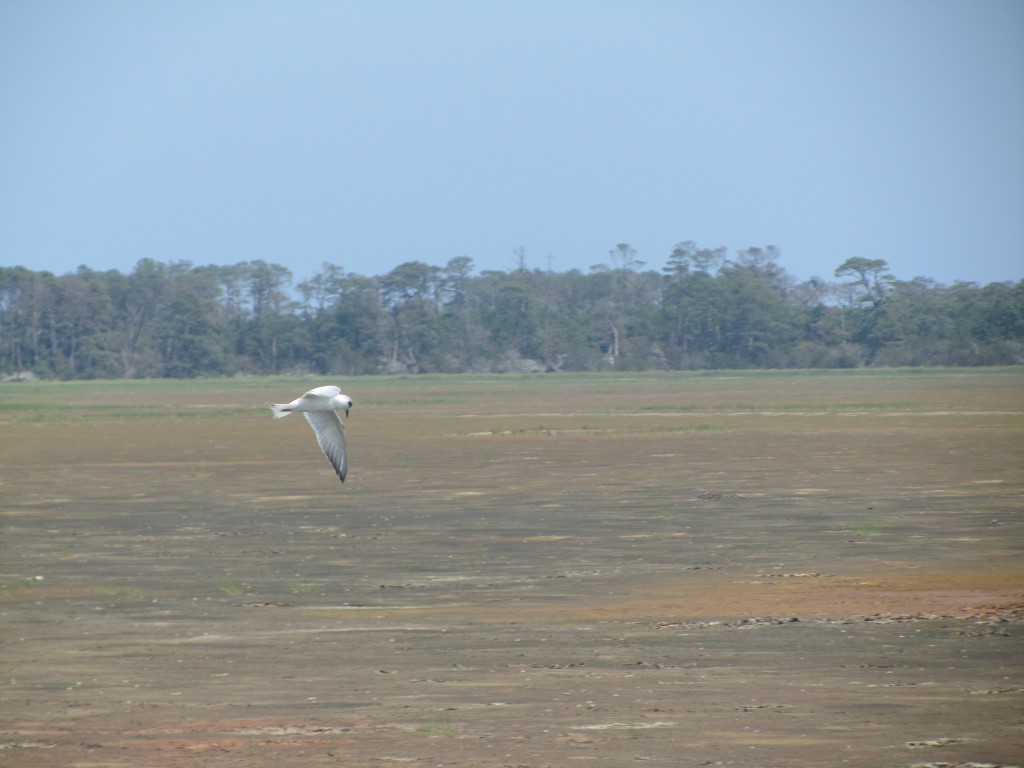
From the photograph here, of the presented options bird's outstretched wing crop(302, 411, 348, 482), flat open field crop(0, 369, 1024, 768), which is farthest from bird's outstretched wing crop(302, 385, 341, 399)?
flat open field crop(0, 369, 1024, 768)

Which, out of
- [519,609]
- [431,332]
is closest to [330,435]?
[519,609]

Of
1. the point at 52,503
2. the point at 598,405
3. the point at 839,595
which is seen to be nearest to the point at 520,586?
the point at 839,595

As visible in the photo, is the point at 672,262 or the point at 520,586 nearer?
the point at 520,586

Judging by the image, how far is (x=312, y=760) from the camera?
8.14m

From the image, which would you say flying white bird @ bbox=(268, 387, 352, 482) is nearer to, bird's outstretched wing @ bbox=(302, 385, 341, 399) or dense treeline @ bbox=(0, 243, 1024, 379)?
bird's outstretched wing @ bbox=(302, 385, 341, 399)

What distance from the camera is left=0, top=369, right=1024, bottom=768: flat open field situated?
864 cm

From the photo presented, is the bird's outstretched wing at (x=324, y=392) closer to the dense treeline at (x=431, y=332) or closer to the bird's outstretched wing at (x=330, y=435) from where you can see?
the bird's outstretched wing at (x=330, y=435)

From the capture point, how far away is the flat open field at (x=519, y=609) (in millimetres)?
8641

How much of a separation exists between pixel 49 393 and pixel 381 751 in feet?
239

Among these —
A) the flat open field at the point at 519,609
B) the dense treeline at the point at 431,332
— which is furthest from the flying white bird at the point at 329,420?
the dense treeline at the point at 431,332

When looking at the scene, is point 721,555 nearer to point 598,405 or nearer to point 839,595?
point 839,595

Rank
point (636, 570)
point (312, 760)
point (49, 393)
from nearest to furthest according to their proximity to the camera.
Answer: point (312, 760)
point (636, 570)
point (49, 393)

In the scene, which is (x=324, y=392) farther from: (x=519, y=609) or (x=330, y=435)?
(x=519, y=609)

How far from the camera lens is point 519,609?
42.3 feet
